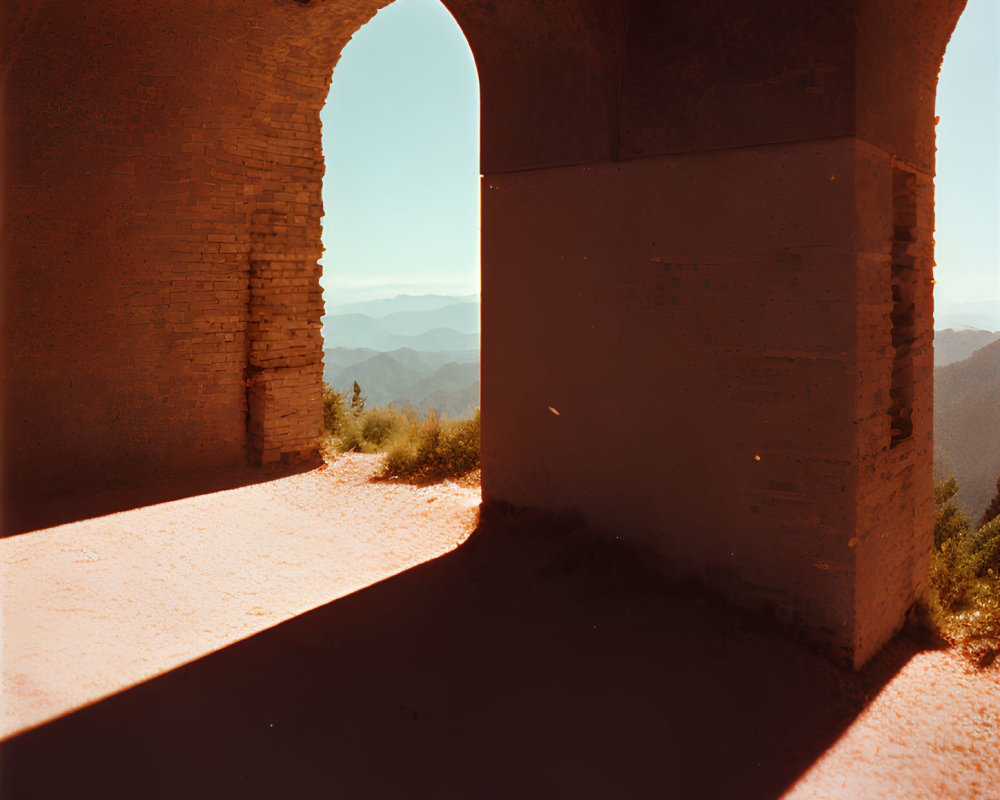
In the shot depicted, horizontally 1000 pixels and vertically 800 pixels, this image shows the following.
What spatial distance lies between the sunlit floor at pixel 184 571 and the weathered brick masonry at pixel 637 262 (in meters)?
0.90

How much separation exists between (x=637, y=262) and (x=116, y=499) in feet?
15.5

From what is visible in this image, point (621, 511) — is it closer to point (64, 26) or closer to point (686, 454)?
point (686, 454)

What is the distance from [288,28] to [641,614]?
589 centimetres

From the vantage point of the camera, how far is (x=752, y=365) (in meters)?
3.59

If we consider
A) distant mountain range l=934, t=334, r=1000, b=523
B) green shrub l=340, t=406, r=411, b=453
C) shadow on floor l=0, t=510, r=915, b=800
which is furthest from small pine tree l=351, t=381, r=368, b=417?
→ distant mountain range l=934, t=334, r=1000, b=523

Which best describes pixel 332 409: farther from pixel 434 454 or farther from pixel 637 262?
pixel 637 262

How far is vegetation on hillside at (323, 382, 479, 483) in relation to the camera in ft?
22.4

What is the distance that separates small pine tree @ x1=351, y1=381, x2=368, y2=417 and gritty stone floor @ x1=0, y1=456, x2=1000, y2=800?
16.0 feet

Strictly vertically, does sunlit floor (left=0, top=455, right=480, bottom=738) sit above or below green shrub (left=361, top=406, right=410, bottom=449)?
below

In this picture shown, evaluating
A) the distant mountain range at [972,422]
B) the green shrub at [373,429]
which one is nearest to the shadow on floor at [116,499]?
the green shrub at [373,429]

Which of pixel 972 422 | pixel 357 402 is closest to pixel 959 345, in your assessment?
pixel 972 422

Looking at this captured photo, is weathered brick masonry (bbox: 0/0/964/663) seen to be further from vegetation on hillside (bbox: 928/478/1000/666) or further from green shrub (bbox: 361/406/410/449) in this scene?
green shrub (bbox: 361/406/410/449)

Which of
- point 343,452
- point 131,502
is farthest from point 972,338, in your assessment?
point 131,502

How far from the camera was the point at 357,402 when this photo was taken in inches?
380
